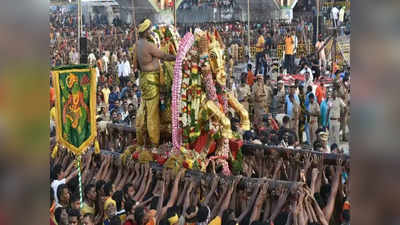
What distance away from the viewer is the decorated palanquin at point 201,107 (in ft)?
20.0

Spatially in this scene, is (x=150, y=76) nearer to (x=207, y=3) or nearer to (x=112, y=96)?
(x=112, y=96)

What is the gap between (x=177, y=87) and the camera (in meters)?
6.26

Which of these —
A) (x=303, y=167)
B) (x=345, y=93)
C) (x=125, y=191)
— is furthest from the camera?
(x=125, y=191)

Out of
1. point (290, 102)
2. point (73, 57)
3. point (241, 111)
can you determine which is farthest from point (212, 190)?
point (73, 57)

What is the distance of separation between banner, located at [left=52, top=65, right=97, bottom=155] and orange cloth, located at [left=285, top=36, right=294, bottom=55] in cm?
188

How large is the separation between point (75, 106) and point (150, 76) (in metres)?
0.73

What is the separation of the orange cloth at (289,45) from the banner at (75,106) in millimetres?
1884

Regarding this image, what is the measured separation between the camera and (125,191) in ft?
21.0

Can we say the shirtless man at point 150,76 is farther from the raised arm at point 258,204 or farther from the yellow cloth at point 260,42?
the raised arm at point 258,204
